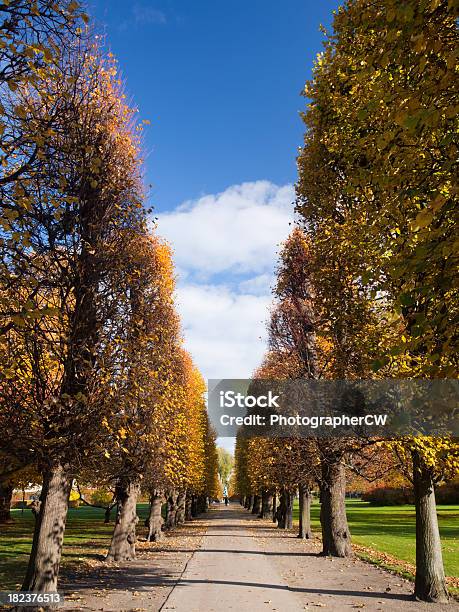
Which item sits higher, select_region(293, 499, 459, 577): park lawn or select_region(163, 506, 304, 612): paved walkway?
select_region(163, 506, 304, 612): paved walkway

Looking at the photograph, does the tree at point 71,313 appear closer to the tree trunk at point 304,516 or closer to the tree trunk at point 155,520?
the tree trunk at point 155,520

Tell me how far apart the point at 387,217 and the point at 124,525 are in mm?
14498

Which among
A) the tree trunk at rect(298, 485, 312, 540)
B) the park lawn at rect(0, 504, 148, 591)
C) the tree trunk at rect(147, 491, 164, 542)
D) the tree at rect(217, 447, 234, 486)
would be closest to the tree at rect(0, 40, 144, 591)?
the park lawn at rect(0, 504, 148, 591)

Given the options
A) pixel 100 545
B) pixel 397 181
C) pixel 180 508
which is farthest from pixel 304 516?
pixel 397 181

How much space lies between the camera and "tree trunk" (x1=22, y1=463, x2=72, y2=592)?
1006 cm

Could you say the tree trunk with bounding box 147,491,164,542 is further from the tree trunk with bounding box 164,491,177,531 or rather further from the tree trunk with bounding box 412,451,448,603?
the tree trunk with bounding box 412,451,448,603

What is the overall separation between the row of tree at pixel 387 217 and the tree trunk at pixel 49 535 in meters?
6.50

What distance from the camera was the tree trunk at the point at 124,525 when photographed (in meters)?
18.3

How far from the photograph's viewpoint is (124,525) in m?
18.6

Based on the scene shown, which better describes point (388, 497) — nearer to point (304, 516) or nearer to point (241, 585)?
→ point (304, 516)

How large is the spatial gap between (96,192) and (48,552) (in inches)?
291

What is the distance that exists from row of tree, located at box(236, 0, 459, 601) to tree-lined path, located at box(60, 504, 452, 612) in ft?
4.99

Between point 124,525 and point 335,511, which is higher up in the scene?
point 335,511

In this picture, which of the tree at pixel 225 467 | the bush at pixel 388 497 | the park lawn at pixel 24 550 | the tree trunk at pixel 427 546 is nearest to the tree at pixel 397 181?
the tree trunk at pixel 427 546
